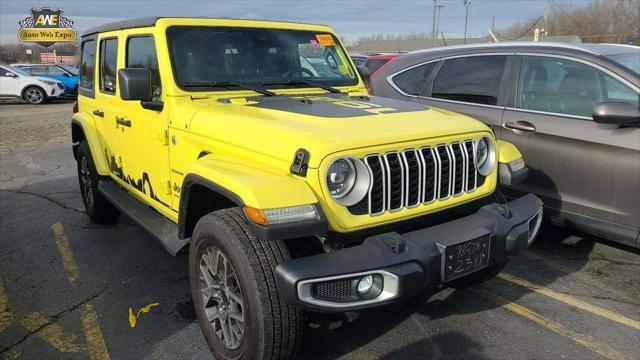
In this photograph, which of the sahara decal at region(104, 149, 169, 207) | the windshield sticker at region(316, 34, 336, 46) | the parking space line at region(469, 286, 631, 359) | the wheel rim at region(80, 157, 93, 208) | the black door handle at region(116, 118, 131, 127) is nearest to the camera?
the parking space line at region(469, 286, 631, 359)

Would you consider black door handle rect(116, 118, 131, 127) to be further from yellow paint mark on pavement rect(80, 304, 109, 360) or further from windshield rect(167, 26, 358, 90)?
yellow paint mark on pavement rect(80, 304, 109, 360)

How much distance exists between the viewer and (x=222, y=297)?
289 cm

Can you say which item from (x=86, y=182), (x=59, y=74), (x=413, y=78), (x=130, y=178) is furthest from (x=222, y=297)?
(x=59, y=74)

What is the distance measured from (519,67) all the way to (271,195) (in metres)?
3.21

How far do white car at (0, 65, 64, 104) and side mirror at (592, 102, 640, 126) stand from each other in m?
20.0

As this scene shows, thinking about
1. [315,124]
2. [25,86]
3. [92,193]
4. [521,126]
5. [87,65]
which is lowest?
[92,193]

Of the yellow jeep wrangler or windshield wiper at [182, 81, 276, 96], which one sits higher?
windshield wiper at [182, 81, 276, 96]

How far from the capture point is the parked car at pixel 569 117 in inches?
152

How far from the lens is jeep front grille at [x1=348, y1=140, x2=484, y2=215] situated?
262 centimetres

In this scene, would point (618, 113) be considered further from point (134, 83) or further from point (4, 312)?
point (4, 312)

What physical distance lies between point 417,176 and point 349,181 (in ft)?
1.37

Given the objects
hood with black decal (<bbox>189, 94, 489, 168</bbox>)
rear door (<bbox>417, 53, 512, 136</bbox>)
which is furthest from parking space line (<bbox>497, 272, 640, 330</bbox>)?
hood with black decal (<bbox>189, 94, 489, 168</bbox>)

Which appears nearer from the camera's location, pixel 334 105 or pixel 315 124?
pixel 315 124

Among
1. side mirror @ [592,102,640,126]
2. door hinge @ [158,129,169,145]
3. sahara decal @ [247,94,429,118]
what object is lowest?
door hinge @ [158,129,169,145]
